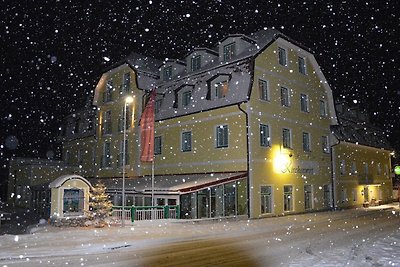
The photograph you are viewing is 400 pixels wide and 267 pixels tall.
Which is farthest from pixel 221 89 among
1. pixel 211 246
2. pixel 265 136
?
pixel 211 246

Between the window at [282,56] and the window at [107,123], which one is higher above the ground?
the window at [282,56]

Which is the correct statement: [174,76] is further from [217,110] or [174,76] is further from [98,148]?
[98,148]

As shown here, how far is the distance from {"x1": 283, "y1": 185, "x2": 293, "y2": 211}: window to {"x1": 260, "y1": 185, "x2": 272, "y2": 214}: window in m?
1.82

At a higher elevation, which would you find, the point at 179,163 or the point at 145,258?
the point at 179,163

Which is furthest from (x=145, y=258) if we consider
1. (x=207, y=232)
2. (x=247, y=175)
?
(x=247, y=175)

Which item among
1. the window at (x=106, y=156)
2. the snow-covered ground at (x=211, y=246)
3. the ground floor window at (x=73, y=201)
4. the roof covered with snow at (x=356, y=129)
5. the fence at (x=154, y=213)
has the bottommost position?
the snow-covered ground at (x=211, y=246)

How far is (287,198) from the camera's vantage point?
2748 cm

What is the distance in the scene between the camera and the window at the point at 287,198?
88.9 ft

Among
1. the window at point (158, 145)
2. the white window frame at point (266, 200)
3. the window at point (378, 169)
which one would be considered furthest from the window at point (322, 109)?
the window at point (158, 145)

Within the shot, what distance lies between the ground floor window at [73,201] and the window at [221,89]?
37.9 feet

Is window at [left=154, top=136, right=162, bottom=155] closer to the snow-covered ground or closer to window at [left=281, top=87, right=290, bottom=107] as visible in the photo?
window at [left=281, top=87, right=290, bottom=107]

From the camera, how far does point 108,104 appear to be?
117 feet

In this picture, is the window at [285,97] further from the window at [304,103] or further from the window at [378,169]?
the window at [378,169]

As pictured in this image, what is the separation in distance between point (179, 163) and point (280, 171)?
7862mm
